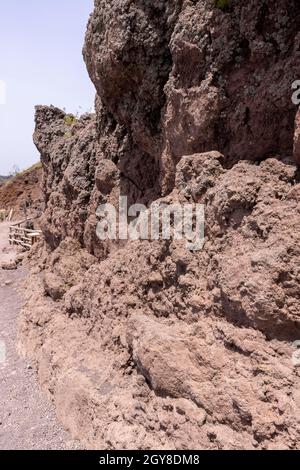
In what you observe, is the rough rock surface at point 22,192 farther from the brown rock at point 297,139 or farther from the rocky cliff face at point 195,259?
the brown rock at point 297,139

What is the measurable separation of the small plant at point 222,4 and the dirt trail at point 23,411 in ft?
20.8

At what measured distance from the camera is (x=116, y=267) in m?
7.14

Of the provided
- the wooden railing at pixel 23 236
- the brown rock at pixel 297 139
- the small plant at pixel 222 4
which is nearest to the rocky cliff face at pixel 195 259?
the small plant at pixel 222 4

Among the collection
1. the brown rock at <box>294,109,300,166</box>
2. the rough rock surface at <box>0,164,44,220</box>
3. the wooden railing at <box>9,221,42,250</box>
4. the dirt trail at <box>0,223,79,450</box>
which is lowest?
the dirt trail at <box>0,223,79,450</box>

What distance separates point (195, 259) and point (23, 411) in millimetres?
4168

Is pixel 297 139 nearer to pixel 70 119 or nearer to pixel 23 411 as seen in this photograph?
pixel 23 411

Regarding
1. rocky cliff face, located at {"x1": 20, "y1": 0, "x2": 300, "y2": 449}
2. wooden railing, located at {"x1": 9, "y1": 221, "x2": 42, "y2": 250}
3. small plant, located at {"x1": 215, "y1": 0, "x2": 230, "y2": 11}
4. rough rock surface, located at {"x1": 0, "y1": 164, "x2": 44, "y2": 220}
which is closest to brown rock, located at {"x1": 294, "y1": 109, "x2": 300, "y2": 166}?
rocky cliff face, located at {"x1": 20, "y1": 0, "x2": 300, "y2": 449}

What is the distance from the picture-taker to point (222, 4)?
5.46 meters

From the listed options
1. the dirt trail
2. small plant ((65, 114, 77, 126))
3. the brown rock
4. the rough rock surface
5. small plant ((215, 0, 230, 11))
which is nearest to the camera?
the brown rock

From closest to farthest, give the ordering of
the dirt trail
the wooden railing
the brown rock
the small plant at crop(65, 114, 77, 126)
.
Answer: the brown rock → the dirt trail → the small plant at crop(65, 114, 77, 126) → the wooden railing

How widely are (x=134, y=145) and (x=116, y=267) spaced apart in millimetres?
2697

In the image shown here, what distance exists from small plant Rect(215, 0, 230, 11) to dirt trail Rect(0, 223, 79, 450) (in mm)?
6335

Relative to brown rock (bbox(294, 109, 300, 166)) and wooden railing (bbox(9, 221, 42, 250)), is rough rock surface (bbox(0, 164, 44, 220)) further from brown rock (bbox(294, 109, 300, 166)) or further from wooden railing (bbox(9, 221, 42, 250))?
brown rock (bbox(294, 109, 300, 166))

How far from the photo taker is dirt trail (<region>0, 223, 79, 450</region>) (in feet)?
Answer: 20.2
